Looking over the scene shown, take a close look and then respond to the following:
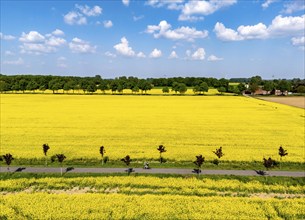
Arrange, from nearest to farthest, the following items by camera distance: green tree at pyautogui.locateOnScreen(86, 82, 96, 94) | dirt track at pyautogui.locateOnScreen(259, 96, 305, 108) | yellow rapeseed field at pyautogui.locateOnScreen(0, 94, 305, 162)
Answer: yellow rapeseed field at pyautogui.locateOnScreen(0, 94, 305, 162)
dirt track at pyautogui.locateOnScreen(259, 96, 305, 108)
green tree at pyautogui.locateOnScreen(86, 82, 96, 94)

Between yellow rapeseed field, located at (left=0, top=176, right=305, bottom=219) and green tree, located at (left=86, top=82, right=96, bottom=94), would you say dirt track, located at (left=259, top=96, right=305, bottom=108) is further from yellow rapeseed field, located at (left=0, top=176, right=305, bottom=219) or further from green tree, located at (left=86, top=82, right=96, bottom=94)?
green tree, located at (left=86, top=82, right=96, bottom=94)

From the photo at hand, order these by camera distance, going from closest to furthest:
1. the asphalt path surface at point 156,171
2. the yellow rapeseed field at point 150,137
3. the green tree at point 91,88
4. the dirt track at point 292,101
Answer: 1. the asphalt path surface at point 156,171
2. the yellow rapeseed field at point 150,137
3. the dirt track at point 292,101
4. the green tree at point 91,88

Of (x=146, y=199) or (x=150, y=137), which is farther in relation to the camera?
(x=150, y=137)

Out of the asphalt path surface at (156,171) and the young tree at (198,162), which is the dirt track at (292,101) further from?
the young tree at (198,162)

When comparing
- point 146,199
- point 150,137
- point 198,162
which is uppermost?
point 198,162

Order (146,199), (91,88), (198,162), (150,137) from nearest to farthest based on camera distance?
(146,199)
(198,162)
(150,137)
(91,88)

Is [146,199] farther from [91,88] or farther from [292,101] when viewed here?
[91,88]

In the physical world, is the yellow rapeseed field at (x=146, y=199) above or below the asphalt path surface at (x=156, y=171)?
below

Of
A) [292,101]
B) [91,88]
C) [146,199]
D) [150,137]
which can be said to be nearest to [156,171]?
[146,199]

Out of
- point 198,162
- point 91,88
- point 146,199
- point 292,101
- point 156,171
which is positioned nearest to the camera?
point 146,199

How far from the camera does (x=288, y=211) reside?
53.3 ft

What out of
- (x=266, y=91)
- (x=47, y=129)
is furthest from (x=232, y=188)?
(x=266, y=91)

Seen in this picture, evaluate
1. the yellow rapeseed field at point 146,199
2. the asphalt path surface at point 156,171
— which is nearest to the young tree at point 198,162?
the asphalt path surface at point 156,171

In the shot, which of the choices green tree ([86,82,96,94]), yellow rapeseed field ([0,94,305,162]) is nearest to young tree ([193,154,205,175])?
yellow rapeseed field ([0,94,305,162])
